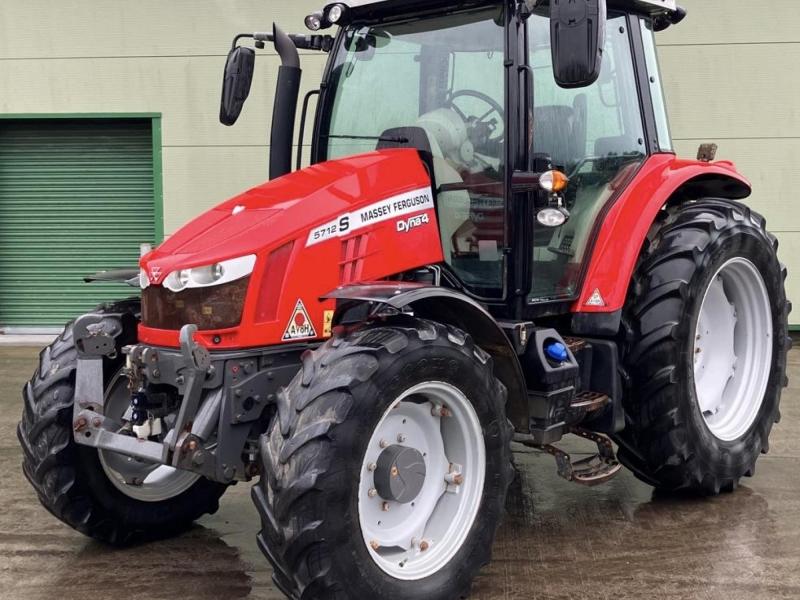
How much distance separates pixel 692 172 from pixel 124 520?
9.89 feet

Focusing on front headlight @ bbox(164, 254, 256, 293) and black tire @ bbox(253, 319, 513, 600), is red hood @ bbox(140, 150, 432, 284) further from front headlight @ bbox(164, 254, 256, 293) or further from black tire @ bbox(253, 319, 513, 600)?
black tire @ bbox(253, 319, 513, 600)

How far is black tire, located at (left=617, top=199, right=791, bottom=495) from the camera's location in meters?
4.20

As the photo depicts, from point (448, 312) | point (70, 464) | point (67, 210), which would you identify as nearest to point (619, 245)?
point (448, 312)

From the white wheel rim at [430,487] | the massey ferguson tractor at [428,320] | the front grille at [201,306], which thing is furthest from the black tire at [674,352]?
the front grille at [201,306]

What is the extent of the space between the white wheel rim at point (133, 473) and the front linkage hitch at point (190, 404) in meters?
0.38

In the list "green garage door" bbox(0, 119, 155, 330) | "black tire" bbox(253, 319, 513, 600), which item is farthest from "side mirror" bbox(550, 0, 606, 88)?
"green garage door" bbox(0, 119, 155, 330)

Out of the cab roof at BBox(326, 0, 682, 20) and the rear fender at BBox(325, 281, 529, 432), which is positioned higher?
the cab roof at BBox(326, 0, 682, 20)

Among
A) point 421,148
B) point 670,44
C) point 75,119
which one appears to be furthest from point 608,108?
point 75,119

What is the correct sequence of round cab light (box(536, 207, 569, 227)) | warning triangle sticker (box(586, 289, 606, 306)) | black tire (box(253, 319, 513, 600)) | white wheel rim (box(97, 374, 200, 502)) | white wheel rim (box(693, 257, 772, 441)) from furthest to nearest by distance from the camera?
white wheel rim (box(693, 257, 772, 441)), warning triangle sticker (box(586, 289, 606, 306)), white wheel rim (box(97, 374, 200, 502)), round cab light (box(536, 207, 569, 227)), black tire (box(253, 319, 513, 600))

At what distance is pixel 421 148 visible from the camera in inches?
158

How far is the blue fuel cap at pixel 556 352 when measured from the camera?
391cm

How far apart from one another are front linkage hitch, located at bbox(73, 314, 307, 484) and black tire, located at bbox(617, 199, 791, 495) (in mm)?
1619

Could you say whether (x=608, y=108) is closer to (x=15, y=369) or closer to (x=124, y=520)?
(x=124, y=520)

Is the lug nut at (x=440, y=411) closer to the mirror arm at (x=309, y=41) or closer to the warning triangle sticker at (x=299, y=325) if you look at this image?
the warning triangle sticker at (x=299, y=325)
